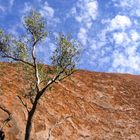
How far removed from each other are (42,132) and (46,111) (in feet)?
11.5

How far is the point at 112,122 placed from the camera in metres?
50.9

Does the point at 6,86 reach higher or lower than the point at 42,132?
higher

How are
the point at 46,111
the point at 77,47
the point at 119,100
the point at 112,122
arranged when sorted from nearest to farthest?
the point at 77,47, the point at 46,111, the point at 112,122, the point at 119,100

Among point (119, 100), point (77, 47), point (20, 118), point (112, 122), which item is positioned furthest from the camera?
point (119, 100)

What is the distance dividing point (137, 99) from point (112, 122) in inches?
282

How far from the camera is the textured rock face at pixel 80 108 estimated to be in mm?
44812

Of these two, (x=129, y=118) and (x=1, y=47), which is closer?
(x=1, y=47)

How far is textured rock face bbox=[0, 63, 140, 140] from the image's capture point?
44812 mm

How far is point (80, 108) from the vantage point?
2004 inches

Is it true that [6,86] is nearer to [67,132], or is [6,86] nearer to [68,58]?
[67,132]

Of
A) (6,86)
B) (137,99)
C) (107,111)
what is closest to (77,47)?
(6,86)

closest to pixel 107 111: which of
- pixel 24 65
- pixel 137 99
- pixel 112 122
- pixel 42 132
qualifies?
pixel 112 122

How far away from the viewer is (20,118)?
145ft

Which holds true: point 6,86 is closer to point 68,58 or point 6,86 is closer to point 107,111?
point 107,111
